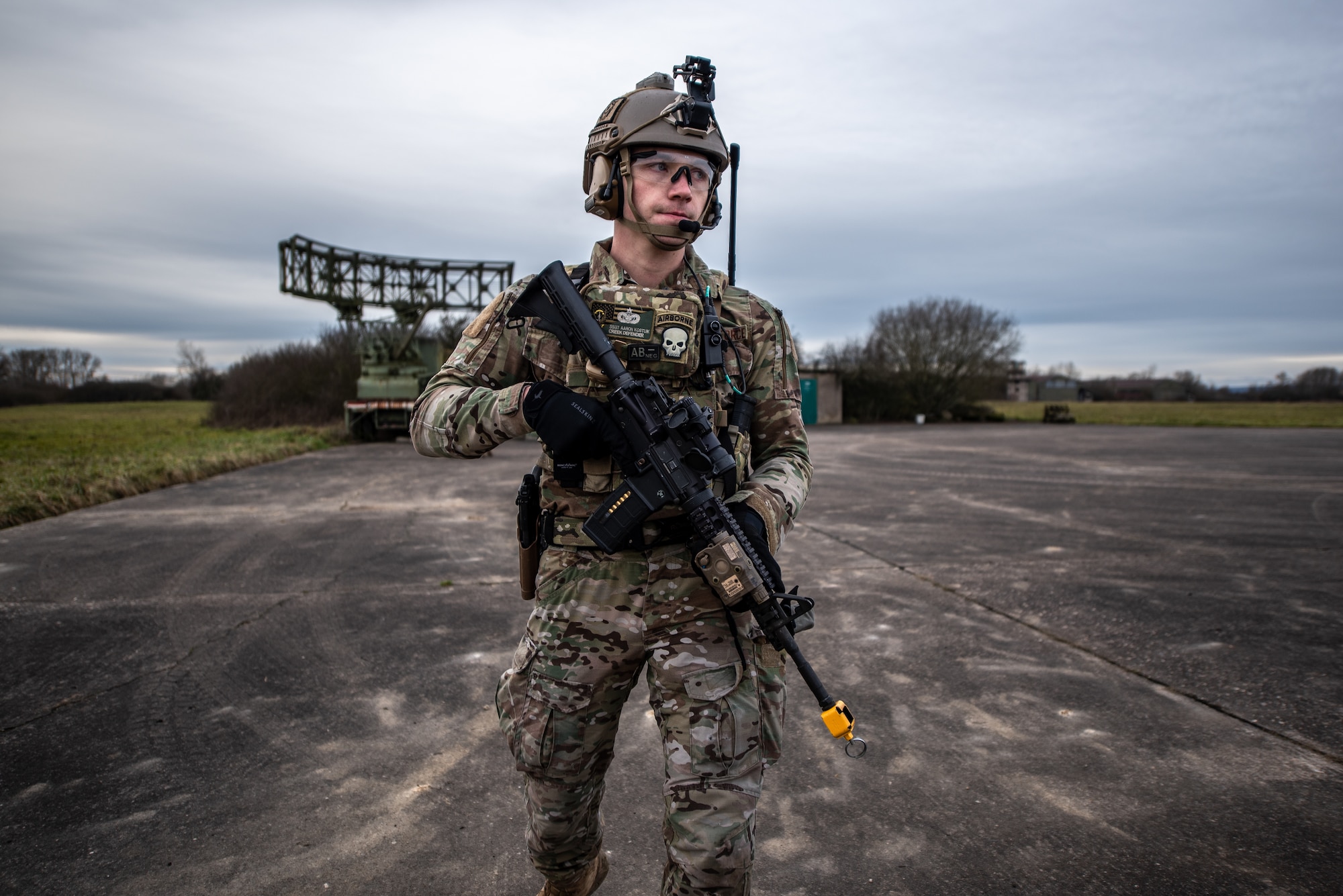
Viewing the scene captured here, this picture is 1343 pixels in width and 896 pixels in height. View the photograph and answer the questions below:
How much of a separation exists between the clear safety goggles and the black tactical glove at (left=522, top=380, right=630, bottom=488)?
27.0 inches

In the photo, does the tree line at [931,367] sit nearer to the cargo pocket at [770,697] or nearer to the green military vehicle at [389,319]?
the green military vehicle at [389,319]

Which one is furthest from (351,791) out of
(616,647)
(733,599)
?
(733,599)

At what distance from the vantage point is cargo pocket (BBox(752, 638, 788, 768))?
1.91 metres

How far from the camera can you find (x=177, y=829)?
98.0 inches

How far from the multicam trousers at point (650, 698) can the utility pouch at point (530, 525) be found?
0.13m

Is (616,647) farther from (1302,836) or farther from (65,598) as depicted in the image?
(65,598)

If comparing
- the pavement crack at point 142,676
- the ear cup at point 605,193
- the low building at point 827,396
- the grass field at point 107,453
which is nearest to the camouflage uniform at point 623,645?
the ear cup at point 605,193

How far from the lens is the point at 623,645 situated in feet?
6.31

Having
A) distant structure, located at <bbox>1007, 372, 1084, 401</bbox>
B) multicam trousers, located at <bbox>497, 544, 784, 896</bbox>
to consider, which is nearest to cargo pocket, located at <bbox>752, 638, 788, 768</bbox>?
multicam trousers, located at <bbox>497, 544, 784, 896</bbox>

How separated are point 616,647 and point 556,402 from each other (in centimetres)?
65

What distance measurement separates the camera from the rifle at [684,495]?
1824 mm

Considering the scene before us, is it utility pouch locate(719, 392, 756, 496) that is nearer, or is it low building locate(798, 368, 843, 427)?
utility pouch locate(719, 392, 756, 496)

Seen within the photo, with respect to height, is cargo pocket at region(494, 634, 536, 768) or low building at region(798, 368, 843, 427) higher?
low building at region(798, 368, 843, 427)

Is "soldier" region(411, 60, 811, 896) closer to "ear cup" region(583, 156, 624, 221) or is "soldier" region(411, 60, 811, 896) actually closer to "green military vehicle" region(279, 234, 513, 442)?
"ear cup" region(583, 156, 624, 221)
